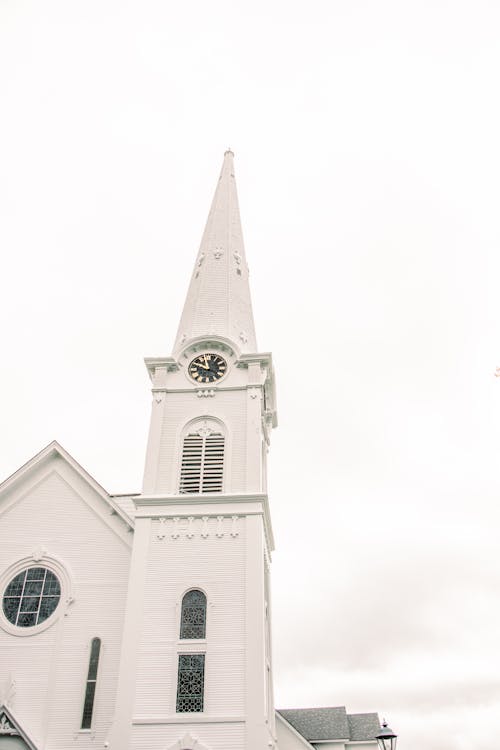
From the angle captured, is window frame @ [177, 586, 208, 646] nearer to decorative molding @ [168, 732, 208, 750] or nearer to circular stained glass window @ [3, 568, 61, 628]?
decorative molding @ [168, 732, 208, 750]

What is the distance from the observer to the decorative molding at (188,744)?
62.3 ft

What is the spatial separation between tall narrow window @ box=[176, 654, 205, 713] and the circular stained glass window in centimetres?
520

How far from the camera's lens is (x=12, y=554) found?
77.3 feet

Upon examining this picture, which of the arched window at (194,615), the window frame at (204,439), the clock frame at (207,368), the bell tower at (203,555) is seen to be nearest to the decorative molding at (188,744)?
the bell tower at (203,555)

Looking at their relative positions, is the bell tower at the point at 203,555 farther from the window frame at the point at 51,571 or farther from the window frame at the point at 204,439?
the window frame at the point at 51,571

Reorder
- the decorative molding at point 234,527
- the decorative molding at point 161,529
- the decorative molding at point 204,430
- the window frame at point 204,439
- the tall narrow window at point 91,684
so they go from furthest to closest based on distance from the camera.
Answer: the decorative molding at point 204,430 < the window frame at point 204,439 < the decorative molding at point 161,529 < the decorative molding at point 234,527 < the tall narrow window at point 91,684

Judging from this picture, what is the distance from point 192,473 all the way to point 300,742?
500 inches

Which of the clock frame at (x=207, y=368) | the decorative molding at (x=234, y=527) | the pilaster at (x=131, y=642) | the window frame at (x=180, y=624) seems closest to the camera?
the pilaster at (x=131, y=642)

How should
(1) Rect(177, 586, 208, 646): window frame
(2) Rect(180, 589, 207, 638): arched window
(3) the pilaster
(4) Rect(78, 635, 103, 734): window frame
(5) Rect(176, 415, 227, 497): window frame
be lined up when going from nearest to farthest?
(3) the pilaster → (4) Rect(78, 635, 103, 734): window frame → (1) Rect(177, 586, 208, 646): window frame → (2) Rect(180, 589, 207, 638): arched window → (5) Rect(176, 415, 227, 497): window frame

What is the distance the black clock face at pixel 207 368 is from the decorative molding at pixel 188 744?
42.3ft

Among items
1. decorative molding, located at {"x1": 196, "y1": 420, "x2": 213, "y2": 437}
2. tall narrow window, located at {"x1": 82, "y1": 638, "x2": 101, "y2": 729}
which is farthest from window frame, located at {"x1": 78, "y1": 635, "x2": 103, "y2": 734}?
decorative molding, located at {"x1": 196, "y1": 420, "x2": 213, "y2": 437}

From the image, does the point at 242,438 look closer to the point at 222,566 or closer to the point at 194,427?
the point at 194,427

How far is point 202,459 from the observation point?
81.7 ft

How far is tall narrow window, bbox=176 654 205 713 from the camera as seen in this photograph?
779 inches
